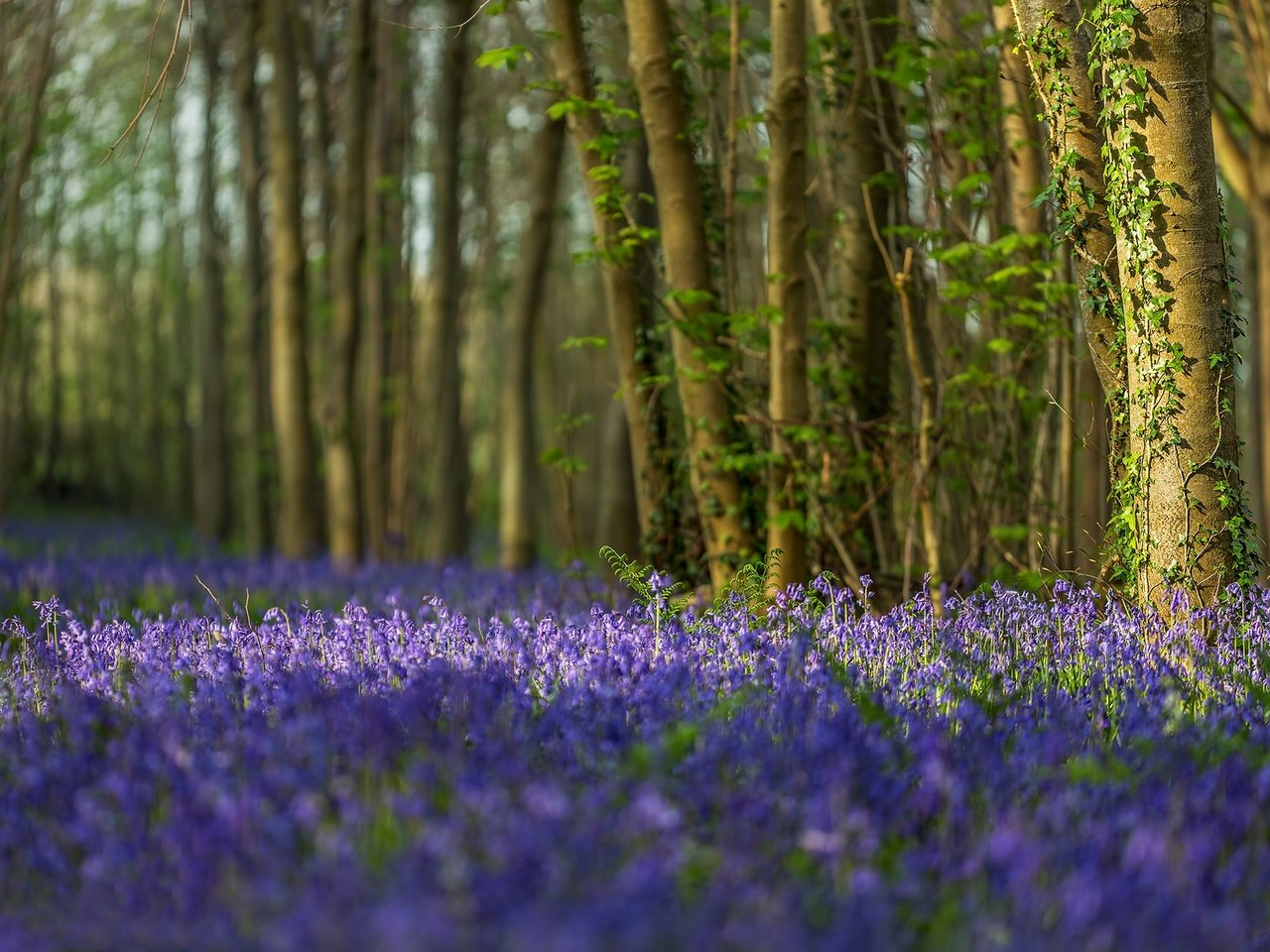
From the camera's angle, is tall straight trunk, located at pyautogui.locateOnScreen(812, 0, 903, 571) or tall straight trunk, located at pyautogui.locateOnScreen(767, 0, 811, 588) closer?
tall straight trunk, located at pyautogui.locateOnScreen(767, 0, 811, 588)

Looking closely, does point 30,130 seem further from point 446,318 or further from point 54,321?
point 54,321

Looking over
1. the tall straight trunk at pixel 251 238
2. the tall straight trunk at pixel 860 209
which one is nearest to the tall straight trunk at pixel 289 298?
the tall straight trunk at pixel 251 238

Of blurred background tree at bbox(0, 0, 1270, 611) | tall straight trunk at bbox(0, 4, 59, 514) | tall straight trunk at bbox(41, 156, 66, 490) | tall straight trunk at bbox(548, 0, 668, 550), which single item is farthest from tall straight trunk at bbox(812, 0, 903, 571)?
tall straight trunk at bbox(41, 156, 66, 490)

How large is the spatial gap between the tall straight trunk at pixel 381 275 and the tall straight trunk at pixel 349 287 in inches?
8.2

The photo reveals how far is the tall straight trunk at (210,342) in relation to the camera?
16.2m

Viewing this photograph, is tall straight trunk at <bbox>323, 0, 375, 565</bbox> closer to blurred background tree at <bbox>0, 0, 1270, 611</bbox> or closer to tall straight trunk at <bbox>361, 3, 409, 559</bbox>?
blurred background tree at <bbox>0, 0, 1270, 611</bbox>

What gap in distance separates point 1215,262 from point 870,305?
9.46ft

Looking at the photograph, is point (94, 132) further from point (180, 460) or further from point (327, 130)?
point (327, 130)

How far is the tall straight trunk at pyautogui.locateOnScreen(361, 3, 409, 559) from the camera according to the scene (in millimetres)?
12914

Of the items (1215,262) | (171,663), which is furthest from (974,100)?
(171,663)

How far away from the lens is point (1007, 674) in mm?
4781

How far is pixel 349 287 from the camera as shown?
12844 millimetres

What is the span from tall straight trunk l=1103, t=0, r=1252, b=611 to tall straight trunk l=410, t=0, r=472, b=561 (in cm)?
778

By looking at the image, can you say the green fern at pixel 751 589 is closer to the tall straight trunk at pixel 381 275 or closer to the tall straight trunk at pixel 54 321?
the tall straight trunk at pixel 381 275
